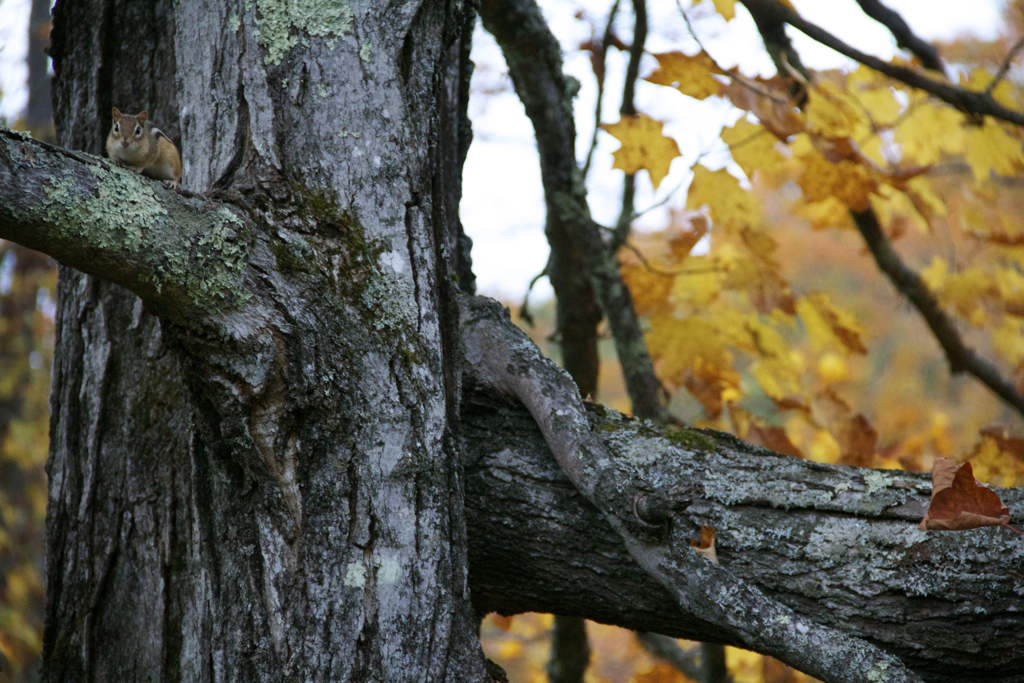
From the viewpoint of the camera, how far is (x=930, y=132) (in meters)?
3.02

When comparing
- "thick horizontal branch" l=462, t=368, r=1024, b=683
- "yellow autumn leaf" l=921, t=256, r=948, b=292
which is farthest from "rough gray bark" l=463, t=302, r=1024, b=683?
"yellow autumn leaf" l=921, t=256, r=948, b=292

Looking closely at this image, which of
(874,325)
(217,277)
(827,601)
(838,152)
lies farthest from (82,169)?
(874,325)

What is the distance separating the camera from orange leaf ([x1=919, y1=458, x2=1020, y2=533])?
1.22 m

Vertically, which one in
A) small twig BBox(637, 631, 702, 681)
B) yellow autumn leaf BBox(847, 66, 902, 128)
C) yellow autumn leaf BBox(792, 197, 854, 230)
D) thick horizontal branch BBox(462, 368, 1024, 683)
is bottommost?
small twig BBox(637, 631, 702, 681)

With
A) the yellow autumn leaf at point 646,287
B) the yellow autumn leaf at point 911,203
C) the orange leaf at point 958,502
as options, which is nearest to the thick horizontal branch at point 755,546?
the orange leaf at point 958,502

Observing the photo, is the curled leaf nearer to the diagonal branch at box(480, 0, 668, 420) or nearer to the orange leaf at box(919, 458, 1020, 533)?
the orange leaf at box(919, 458, 1020, 533)

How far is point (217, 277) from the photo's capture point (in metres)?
1.18

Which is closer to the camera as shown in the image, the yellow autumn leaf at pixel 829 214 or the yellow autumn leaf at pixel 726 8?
the yellow autumn leaf at pixel 726 8

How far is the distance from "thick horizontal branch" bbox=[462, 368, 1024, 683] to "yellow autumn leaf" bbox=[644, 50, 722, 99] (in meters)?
1.13

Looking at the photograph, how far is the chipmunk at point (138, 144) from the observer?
171cm

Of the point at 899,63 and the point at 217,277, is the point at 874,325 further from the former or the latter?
the point at 217,277

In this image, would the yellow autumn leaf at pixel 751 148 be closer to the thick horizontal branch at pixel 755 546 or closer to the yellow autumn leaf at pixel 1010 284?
the thick horizontal branch at pixel 755 546

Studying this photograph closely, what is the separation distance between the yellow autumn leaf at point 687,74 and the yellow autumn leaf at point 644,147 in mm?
178

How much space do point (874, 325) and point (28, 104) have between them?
12.2 metres
